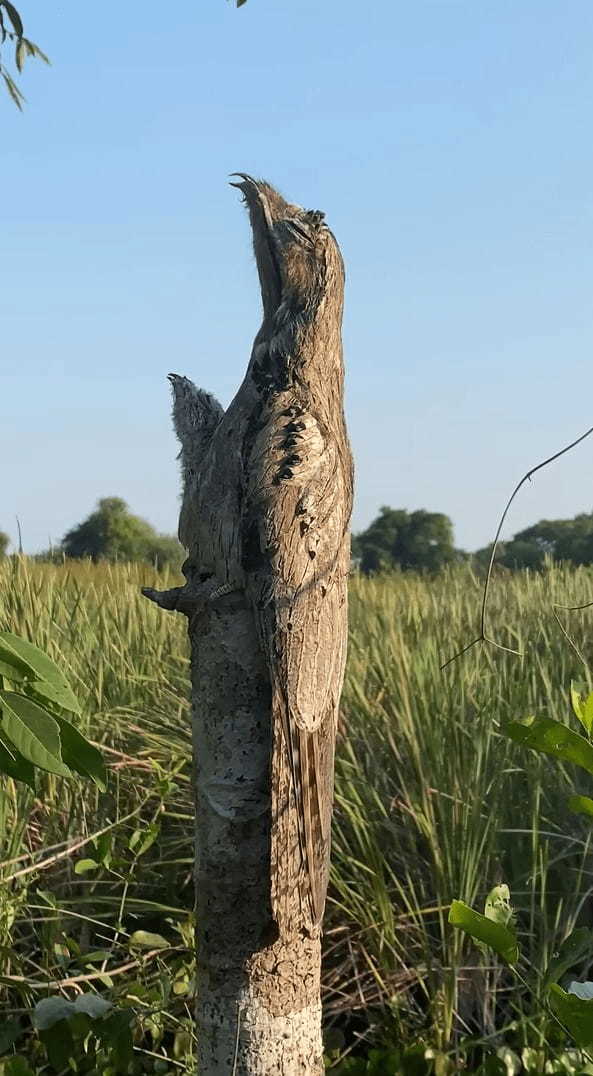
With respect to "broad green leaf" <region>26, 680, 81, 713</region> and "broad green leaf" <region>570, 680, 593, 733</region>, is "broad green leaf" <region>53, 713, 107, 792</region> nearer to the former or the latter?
"broad green leaf" <region>26, 680, 81, 713</region>

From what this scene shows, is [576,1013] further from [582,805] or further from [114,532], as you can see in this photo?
[114,532]

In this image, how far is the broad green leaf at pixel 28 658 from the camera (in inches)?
54.2

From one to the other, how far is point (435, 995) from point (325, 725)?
1.10m

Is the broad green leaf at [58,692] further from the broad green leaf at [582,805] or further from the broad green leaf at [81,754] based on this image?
the broad green leaf at [582,805]

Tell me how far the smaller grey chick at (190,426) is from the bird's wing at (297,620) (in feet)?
0.56

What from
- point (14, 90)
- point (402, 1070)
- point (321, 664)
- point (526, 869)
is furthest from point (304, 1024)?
point (14, 90)

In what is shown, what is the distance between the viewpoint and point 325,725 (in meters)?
1.48

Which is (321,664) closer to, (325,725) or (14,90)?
(325,725)

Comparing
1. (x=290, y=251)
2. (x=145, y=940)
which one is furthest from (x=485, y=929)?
(x=145, y=940)

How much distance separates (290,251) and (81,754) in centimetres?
82

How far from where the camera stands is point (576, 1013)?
1294 millimetres

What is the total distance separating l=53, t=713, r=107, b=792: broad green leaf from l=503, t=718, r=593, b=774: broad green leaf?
2.03ft

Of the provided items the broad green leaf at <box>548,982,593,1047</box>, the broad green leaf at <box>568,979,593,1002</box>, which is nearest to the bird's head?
the broad green leaf at <box>548,982,593,1047</box>

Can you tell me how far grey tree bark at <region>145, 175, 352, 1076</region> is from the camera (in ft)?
4.73
